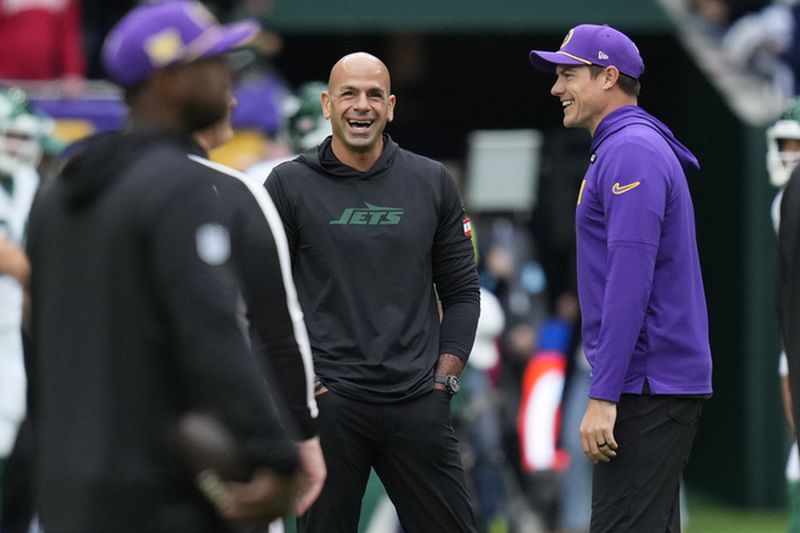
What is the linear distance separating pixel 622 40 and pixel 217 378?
2781 mm

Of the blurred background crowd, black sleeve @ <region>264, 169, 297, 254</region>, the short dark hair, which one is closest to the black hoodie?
black sleeve @ <region>264, 169, 297, 254</region>

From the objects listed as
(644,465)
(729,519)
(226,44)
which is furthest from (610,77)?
(729,519)

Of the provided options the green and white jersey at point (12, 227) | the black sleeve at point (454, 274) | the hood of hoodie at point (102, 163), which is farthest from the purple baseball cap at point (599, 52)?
the green and white jersey at point (12, 227)

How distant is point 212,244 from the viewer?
125 inches

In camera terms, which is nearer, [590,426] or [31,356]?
[31,356]

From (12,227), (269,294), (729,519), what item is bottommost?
(729,519)

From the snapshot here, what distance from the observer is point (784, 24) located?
1228cm

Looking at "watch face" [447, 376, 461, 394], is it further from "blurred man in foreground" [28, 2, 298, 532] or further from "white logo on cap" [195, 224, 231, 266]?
"white logo on cap" [195, 224, 231, 266]

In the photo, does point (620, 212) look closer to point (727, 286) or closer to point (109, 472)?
point (109, 472)

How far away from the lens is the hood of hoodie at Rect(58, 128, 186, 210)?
3.23 meters

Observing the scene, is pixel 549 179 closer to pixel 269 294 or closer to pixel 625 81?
pixel 625 81

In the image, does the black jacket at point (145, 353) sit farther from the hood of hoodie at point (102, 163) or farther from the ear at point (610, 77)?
the ear at point (610, 77)

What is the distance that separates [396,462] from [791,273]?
65.7 inches

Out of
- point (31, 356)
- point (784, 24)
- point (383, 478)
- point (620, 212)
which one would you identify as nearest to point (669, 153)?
point (620, 212)
